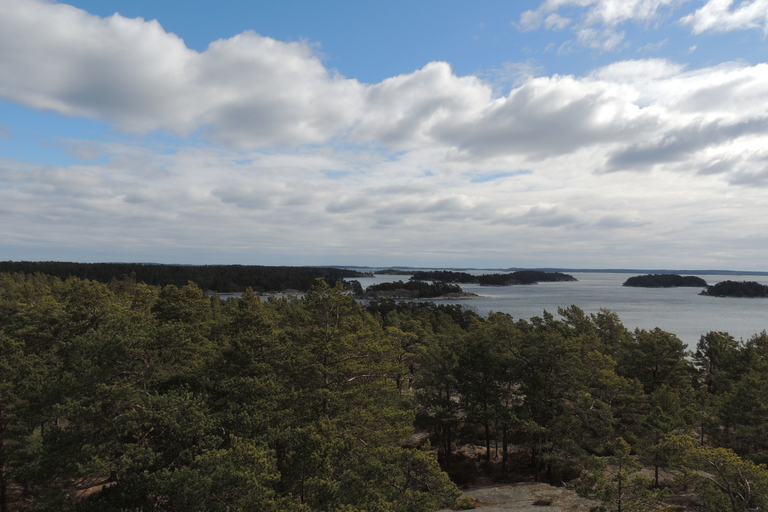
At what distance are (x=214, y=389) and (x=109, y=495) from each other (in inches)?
182

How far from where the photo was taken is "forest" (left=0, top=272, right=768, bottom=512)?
12594mm

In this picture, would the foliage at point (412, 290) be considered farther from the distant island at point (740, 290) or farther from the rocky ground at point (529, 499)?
the rocky ground at point (529, 499)

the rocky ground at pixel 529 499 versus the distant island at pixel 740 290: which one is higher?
the distant island at pixel 740 290

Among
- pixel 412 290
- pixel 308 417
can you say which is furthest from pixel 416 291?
pixel 308 417

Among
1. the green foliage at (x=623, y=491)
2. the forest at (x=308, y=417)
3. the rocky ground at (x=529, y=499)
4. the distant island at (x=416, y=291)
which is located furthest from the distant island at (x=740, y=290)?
the green foliage at (x=623, y=491)

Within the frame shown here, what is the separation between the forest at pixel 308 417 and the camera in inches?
496

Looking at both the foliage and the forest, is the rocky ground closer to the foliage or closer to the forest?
the forest

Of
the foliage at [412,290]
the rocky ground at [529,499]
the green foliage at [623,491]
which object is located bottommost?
the rocky ground at [529,499]

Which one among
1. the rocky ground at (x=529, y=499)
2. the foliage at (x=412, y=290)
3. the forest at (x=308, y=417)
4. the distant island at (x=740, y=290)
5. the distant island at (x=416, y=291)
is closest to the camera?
the forest at (x=308, y=417)

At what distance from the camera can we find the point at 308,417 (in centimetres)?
1642

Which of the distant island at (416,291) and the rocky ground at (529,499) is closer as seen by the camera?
the rocky ground at (529,499)

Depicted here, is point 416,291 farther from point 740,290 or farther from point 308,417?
A: point 308,417

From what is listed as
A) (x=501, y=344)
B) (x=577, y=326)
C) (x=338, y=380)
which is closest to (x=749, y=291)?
(x=577, y=326)

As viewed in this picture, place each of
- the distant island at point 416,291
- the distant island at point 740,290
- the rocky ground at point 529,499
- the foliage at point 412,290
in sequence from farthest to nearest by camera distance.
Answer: the distant island at point 740,290 → the foliage at point 412,290 → the distant island at point 416,291 → the rocky ground at point 529,499
